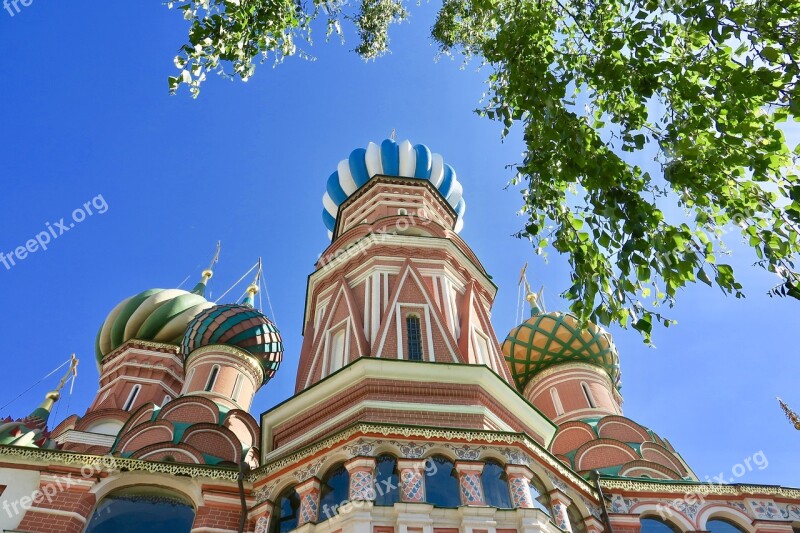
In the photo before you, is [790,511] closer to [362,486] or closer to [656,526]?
[656,526]

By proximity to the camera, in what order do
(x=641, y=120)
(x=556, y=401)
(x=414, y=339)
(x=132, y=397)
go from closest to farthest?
1. (x=641, y=120)
2. (x=414, y=339)
3. (x=556, y=401)
4. (x=132, y=397)

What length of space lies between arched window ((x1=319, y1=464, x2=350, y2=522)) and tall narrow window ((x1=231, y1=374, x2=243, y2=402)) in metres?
A: 7.84

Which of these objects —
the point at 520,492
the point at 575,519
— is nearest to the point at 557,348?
the point at 575,519

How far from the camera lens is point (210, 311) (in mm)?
17344

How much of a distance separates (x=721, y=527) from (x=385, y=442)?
5.04 meters

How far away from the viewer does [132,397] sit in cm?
1823

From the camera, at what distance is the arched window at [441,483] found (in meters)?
7.84

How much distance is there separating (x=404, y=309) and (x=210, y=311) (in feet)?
25.0

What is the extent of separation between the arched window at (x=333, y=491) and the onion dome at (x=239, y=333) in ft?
29.3

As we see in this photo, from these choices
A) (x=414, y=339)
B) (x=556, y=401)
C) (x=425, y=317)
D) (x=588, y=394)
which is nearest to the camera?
(x=414, y=339)

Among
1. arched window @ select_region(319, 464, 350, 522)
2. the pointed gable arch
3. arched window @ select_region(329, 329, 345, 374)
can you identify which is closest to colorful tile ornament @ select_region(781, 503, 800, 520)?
the pointed gable arch

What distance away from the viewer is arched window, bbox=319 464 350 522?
7.91m

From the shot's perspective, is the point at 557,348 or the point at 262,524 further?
the point at 557,348

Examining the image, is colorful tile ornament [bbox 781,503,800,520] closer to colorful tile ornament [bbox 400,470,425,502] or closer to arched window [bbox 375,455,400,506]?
colorful tile ornament [bbox 400,470,425,502]
